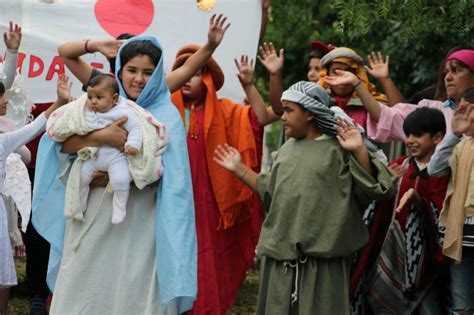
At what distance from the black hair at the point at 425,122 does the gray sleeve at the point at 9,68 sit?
8.39ft

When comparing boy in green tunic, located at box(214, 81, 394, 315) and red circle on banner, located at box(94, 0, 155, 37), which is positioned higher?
red circle on banner, located at box(94, 0, 155, 37)

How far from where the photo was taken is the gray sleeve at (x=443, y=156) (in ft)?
21.7

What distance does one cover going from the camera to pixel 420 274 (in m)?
6.88

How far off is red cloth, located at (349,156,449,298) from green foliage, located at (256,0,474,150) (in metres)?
1.07

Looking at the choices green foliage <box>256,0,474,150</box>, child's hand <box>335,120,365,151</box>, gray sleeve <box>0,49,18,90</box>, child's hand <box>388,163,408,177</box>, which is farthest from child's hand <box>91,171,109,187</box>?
green foliage <box>256,0,474,150</box>

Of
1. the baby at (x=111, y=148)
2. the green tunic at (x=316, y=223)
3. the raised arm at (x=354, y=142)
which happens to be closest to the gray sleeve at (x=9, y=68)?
the baby at (x=111, y=148)

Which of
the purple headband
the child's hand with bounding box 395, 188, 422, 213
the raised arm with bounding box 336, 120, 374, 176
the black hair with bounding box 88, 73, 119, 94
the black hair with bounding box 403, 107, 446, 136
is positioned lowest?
the child's hand with bounding box 395, 188, 422, 213

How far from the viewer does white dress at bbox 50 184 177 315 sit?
5.89 meters

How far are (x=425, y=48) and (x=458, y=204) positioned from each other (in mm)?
4609

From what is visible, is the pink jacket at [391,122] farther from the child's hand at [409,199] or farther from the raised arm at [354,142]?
the raised arm at [354,142]

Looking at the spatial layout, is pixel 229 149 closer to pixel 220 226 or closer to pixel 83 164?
pixel 83 164

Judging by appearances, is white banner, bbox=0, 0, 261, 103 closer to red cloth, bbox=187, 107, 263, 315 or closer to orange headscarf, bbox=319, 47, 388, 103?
red cloth, bbox=187, 107, 263, 315

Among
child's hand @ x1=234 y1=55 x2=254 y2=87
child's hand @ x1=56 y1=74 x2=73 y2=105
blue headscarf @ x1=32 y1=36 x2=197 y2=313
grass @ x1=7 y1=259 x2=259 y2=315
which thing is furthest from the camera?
grass @ x1=7 y1=259 x2=259 y2=315

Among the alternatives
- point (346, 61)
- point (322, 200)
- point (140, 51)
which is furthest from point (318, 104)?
point (346, 61)
